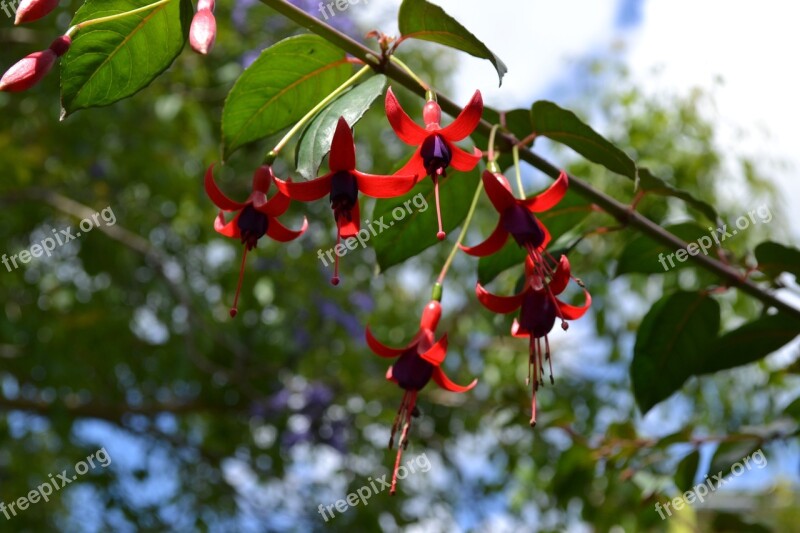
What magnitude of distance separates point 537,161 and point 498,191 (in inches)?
6.2

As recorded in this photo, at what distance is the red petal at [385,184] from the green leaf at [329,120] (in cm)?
3

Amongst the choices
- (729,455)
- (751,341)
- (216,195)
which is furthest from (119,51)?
(729,455)

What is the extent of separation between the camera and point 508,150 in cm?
80

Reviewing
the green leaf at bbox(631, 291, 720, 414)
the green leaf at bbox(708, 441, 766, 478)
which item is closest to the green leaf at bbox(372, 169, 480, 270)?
the green leaf at bbox(631, 291, 720, 414)

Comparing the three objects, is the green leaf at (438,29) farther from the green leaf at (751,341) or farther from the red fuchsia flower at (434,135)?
the green leaf at (751,341)

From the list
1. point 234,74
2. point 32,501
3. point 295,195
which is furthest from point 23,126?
point 295,195

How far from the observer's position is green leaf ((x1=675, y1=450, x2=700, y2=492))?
4.02 ft

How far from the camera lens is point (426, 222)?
2.82ft

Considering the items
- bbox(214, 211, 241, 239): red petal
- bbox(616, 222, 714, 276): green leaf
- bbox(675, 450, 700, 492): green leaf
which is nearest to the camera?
bbox(214, 211, 241, 239): red petal

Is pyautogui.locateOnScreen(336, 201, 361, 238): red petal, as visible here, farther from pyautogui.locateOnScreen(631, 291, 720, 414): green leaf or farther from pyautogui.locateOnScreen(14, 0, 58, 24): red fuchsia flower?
pyautogui.locateOnScreen(631, 291, 720, 414): green leaf

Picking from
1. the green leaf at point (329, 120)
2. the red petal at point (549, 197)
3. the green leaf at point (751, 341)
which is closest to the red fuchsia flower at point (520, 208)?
the red petal at point (549, 197)

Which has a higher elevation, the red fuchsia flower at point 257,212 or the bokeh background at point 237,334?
the red fuchsia flower at point 257,212

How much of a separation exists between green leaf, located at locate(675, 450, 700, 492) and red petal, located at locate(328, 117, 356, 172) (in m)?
0.80

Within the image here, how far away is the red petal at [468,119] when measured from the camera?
60 cm
